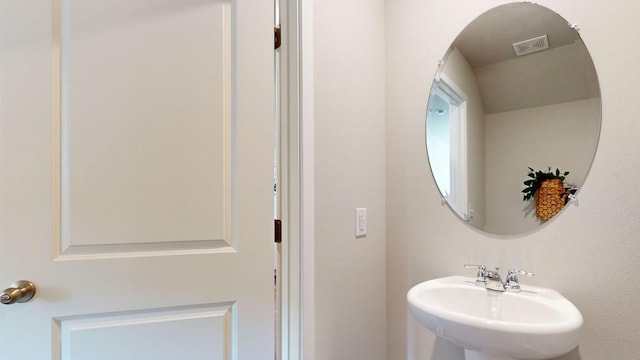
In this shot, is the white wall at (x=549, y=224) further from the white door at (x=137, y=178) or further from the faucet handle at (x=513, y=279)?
the white door at (x=137, y=178)

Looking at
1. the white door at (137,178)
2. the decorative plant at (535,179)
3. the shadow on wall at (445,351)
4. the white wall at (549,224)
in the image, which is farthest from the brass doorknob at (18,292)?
the decorative plant at (535,179)

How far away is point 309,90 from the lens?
1104 millimetres

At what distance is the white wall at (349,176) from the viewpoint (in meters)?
1.15

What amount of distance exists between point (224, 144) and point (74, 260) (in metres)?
0.57

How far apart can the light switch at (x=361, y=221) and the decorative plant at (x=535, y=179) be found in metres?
0.61

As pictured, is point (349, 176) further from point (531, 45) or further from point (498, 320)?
point (531, 45)

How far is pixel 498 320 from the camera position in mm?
1018

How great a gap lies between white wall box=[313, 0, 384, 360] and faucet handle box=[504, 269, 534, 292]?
520 millimetres

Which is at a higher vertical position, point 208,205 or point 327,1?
point 327,1

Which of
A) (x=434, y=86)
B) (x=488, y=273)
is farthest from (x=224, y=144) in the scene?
(x=488, y=273)

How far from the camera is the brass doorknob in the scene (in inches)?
34.2

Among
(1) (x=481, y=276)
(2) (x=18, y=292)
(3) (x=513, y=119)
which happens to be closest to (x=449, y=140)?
(3) (x=513, y=119)

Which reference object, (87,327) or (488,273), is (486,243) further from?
(87,327)

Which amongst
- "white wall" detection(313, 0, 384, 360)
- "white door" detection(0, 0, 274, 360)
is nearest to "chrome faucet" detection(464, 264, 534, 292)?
"white wall" detection(313, 0, 384, 360)
